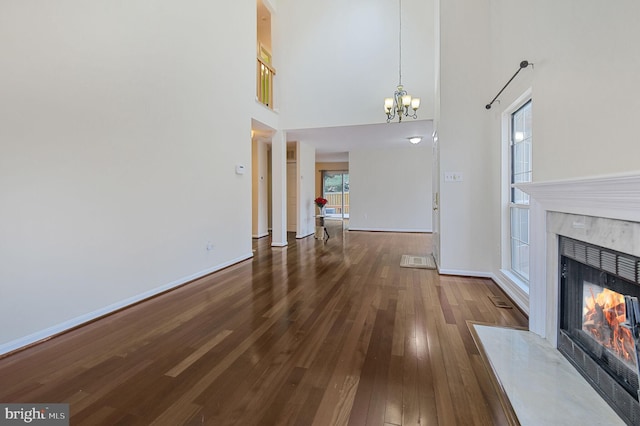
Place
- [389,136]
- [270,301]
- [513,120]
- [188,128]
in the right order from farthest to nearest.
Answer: [389,136]
[188,128]
[513,120]
[270,301]

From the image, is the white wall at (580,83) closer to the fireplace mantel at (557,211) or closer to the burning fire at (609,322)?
the fireplace mantel at (557,211)

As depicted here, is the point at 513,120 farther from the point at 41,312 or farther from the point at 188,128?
the point at 41,312

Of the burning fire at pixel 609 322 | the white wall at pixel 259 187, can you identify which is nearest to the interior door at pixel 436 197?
the burning fire at pixel 609 322

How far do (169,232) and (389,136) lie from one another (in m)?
5.01

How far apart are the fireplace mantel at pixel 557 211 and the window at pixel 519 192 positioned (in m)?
0.80

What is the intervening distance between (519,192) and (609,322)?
5.98 feet

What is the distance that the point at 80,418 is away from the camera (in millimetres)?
1267

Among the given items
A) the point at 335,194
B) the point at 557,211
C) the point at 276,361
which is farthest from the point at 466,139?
the point at 335,194

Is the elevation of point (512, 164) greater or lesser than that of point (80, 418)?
greater

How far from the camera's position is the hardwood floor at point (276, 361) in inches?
51.6

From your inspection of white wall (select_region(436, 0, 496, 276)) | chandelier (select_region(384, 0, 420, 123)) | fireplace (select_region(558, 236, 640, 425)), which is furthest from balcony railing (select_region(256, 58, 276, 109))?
fireplace (select_region(558, 236, 640, 425))

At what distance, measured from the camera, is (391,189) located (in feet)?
26.0

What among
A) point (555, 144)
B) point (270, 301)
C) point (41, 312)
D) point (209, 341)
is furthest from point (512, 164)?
point (41, 312)

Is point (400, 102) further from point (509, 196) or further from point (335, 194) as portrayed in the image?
point (335, 194)
